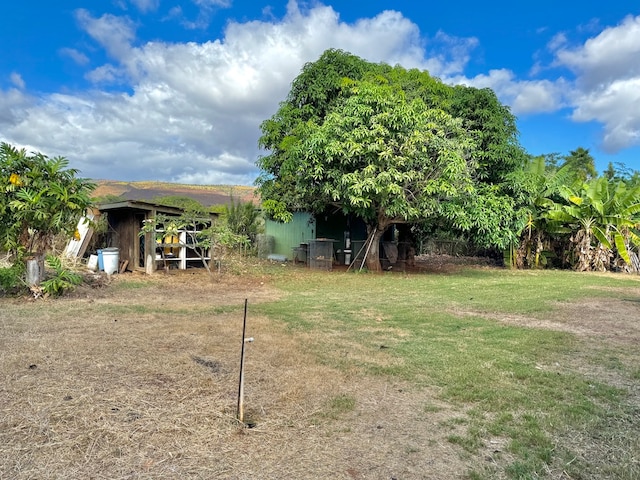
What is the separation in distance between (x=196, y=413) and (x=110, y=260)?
1023 centimetres

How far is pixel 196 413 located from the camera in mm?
3162

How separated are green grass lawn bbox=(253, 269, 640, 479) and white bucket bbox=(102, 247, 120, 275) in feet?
18.9

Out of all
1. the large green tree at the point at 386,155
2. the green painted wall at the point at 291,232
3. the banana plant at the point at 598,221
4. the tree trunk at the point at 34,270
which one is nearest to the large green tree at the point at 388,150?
the large green tree at the point at 386,155

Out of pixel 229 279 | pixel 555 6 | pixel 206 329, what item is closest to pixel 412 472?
pixel 206 329

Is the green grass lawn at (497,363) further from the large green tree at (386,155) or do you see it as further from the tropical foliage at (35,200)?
the tropical foliage at (35,200)

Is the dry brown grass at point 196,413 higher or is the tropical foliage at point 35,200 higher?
the tropical foliage at point 35,200

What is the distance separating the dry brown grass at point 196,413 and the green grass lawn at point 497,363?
1.09ft

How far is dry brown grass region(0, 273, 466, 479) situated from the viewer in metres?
2.50

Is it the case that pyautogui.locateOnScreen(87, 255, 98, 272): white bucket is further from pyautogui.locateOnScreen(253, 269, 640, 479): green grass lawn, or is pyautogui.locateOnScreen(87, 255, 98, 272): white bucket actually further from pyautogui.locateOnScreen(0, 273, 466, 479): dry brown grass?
pyautogui.locateOnScreen(0, 273, 466, 479): dry brown grass

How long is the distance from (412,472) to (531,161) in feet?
Answer: 55.4

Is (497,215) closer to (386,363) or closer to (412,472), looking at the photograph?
(386,363)

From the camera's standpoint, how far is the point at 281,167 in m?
13.7

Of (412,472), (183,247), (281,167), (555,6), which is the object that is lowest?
(412,472)

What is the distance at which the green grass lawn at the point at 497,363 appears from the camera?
275 centimetres
